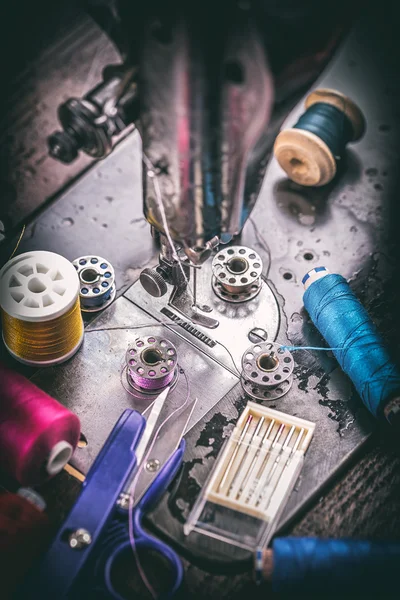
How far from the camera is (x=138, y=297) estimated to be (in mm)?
2932

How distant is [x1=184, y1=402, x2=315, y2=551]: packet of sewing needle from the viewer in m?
2.36

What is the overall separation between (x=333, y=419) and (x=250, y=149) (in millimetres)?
1132

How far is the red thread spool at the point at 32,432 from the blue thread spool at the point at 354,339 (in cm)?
104

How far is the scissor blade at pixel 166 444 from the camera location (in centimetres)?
243

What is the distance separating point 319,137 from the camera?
3098 mm

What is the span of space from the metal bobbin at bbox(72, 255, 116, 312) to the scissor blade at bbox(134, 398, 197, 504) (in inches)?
23.6

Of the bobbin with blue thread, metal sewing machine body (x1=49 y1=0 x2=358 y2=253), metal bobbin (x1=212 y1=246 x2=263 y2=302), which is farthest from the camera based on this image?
the bobbin with blue thread

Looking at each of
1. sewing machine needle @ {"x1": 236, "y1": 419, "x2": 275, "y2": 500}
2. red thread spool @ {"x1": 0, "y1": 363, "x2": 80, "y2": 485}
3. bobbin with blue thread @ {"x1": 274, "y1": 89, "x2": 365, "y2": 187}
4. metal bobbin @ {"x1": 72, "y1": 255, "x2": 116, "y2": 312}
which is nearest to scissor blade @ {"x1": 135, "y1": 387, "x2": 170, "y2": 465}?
red thread spool @ {"x1": 0, "y1": 363, "x2": 80, "y2": 485}

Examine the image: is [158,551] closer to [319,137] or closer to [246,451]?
[246,451]

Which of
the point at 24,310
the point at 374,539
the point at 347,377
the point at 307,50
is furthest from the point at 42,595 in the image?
the point at 307,50

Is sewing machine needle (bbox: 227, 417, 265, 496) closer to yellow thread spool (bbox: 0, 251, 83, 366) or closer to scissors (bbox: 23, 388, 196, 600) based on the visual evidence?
scissors (bbox: 23, 388, 196, 600)

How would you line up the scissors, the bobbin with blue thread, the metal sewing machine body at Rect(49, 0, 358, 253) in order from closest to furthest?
1. the metal sewing machine body at Rect(49, 0, 358, 253)
2. the scissors
3. the bobbin with blue thread

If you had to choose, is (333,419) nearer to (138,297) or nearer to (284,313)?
(284,313)

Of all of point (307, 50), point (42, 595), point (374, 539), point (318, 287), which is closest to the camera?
point (307, 50)
